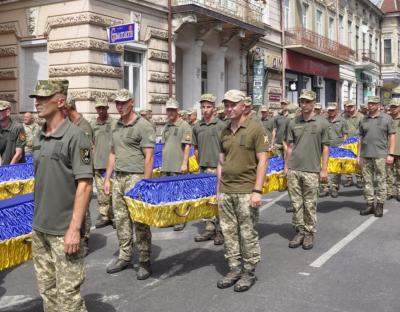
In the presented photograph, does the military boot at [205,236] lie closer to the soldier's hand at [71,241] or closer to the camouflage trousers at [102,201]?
the camouflage trousers at [102,201]

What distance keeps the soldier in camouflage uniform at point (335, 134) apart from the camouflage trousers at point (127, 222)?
6026 mm

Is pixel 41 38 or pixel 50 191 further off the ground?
pixel 41 38

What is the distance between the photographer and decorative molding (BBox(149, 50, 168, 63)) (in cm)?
1588

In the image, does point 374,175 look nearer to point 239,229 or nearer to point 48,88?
point 239,229

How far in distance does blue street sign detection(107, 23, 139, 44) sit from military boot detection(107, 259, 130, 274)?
8399 millimetres

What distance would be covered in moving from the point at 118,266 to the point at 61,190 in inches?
99.7

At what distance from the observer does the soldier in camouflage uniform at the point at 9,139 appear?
7.72m

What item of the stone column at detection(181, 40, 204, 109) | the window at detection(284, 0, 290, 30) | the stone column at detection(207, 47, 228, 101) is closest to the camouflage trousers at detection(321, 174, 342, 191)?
the stone column at detection(181, 40, 204, 109)

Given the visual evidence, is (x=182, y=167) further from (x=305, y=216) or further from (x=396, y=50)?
(x=396, y=50)

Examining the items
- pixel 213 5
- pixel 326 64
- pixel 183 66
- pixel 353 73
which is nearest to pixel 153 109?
pixel 183 66

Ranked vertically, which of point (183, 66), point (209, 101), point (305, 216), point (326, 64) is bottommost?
point (305, 216)

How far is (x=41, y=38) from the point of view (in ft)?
48.4

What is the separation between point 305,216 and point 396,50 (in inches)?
1793

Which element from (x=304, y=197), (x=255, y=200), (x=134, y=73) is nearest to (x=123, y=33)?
(x=134, y=73)
